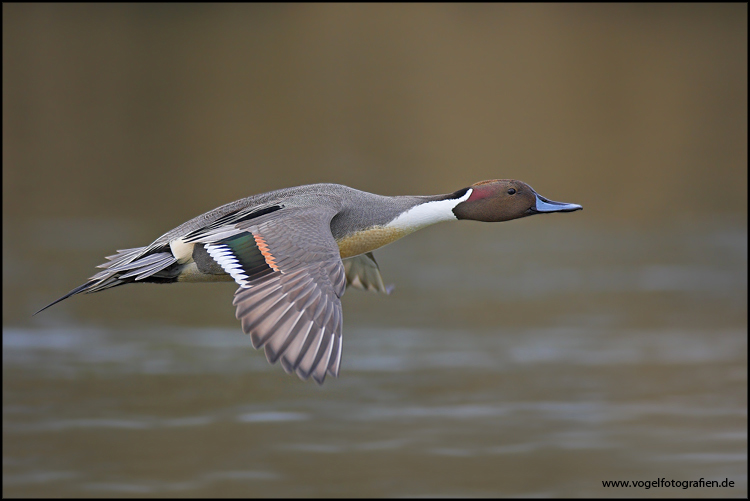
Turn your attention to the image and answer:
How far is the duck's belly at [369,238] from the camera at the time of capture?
4.49 meters

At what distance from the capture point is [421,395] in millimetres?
8594

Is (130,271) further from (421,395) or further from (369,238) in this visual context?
(421,395)

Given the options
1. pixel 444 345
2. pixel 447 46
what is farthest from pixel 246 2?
pixel 444 345

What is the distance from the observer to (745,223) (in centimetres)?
1402

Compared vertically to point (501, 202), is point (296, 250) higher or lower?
higher

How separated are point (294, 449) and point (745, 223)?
27.0ft

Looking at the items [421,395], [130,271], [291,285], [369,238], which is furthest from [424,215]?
[421,395]

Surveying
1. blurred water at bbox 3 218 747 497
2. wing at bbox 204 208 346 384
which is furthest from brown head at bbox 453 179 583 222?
blurred water at bbox 3 218 747 497

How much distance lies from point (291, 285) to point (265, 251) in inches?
10.1

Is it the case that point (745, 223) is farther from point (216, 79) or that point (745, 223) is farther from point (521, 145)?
point (216, 79)

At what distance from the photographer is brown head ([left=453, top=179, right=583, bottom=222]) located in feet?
15.1

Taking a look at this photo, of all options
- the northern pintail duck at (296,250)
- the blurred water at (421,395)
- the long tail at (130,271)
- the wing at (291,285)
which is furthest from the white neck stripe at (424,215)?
the blurred water at (421,395)

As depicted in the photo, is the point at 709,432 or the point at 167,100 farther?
the point at 167,100

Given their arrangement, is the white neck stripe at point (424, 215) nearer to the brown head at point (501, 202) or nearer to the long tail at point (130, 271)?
the brown head at point (501, 202)
